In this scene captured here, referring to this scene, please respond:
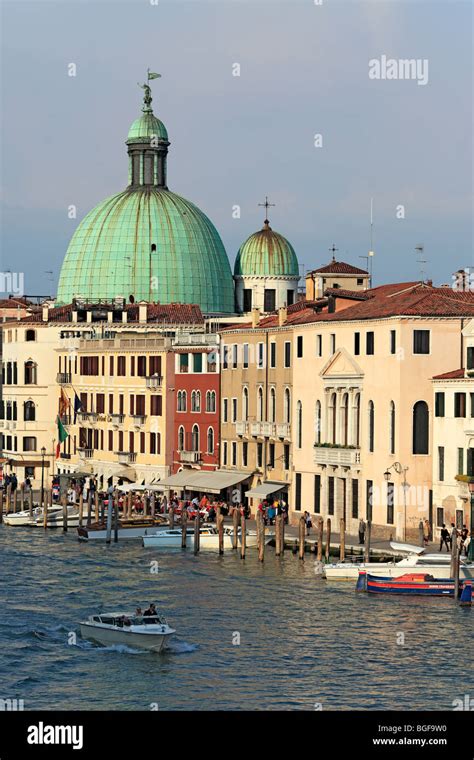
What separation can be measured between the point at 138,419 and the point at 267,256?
884 inches

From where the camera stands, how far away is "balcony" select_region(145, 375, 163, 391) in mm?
78062

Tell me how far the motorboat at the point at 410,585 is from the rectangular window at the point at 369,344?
11.0 metres

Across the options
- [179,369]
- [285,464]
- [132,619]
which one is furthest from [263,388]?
[132,619]

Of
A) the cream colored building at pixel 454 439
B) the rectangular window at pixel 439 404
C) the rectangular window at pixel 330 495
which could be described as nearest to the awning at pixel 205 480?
the rectangular window at pixel 330 495

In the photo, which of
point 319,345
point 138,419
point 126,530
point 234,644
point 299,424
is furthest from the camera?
→ point 138,419

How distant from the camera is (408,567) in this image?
165 ft

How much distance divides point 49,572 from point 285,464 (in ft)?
43.6

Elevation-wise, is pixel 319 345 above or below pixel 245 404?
above

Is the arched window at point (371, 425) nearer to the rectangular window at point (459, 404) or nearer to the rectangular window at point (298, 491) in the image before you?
the rectangular window at point (459, 404)

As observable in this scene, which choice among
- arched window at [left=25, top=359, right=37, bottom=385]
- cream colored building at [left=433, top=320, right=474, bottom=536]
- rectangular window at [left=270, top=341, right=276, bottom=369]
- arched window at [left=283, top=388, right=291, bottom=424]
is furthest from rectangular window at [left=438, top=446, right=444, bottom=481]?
arched window at [left=25, top=359, right=37, bottom=385]

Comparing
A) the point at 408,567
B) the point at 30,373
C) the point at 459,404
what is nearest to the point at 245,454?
the point at 459,404

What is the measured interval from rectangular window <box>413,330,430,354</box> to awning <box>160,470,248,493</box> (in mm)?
13268

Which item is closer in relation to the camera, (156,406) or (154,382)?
(154,382)

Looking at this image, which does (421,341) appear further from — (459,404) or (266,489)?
(266,489)
